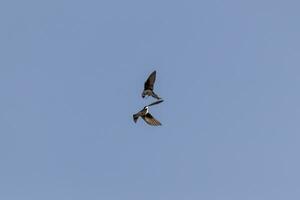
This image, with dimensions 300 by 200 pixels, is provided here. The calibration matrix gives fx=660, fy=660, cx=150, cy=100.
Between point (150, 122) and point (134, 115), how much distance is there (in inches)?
106

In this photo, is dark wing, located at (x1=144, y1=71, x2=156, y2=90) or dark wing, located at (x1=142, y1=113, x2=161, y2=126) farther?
dark wing, located at (x1=144, y1=71, x2=156, y2=90)

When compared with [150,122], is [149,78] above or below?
above

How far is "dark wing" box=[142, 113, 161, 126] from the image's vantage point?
5324 cm

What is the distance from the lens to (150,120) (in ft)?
177

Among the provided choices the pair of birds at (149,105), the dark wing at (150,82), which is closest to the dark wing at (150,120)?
the pair of birds at (149,105)

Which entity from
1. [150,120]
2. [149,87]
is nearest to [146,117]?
[150,120]

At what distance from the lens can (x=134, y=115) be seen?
55.8 metres

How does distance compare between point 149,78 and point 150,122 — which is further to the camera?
point 149,78

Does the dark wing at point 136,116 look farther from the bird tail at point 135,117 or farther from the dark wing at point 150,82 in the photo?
the dark wing at point 150,82

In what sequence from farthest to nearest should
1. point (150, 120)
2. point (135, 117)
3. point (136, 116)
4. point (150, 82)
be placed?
point (150, 82), point (136, 116), point (135, 117), point (150, 120)

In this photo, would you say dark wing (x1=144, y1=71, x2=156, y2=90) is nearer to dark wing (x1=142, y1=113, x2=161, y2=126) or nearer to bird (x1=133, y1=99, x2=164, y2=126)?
bird (x1=133, y1=99, x2=164, y2=126)

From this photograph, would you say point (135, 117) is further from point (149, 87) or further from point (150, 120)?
point (149, 87)

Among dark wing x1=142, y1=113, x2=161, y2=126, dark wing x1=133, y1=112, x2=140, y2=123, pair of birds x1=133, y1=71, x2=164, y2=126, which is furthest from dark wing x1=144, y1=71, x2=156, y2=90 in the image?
dark wing x1=142, y1=113, x2=161, y2=126

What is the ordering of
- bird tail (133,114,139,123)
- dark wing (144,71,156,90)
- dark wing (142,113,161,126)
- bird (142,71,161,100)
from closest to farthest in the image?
dark wing (142,113,161,126), bird tail (133,114,139,123), bird (142,71,161,100), dark wing (144,71,156,90)
